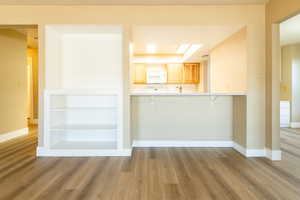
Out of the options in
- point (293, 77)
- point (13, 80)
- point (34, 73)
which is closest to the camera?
point (13, 80)

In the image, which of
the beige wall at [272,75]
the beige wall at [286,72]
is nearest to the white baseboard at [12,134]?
the beige wall at [272,75]

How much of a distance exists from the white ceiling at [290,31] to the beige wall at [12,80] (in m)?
5.87

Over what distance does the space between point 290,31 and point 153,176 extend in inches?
186

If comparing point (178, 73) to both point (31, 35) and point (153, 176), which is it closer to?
point (31, 35)

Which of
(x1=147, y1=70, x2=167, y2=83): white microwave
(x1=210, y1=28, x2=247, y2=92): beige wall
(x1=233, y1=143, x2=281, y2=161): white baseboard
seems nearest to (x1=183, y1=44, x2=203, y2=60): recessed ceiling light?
(x1=210, y1=28, x2=247, y2=92): beige wall

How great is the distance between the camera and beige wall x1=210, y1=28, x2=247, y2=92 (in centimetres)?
358

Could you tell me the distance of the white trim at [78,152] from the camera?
3402 mm

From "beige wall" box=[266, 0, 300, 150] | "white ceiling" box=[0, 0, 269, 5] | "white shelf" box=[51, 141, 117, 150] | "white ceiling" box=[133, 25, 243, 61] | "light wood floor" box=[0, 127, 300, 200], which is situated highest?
"white ceiling" box=[0, 0, 269, 5]

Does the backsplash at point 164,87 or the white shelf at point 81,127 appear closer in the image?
the white shelf at point 81,127

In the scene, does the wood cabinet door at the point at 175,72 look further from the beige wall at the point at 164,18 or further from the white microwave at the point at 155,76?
the beige wall at the point at 164,18

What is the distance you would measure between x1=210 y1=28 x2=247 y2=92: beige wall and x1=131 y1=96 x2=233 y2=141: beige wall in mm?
451

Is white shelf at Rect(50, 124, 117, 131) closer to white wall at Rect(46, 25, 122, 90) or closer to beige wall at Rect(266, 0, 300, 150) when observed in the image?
white wall at Rect(46, 25, 122, 90)

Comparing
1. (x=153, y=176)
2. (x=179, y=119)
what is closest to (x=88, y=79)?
(x=179, y=119)

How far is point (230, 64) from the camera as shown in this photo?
4164 millimetres
